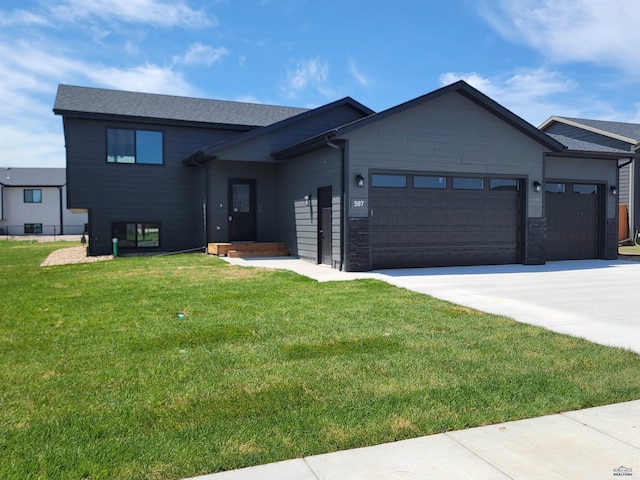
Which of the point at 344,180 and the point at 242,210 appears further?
the point at 242,210

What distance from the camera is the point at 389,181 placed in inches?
491

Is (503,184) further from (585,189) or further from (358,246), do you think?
(358,246)

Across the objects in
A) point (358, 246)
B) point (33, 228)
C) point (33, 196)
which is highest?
point (33, 196)

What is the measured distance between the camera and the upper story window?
17281 millimetres

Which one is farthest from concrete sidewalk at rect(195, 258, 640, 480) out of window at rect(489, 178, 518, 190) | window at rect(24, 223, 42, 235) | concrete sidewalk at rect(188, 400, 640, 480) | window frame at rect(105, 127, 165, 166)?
window at rect(24, 223, 42, 235)

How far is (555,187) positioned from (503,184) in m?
2.38

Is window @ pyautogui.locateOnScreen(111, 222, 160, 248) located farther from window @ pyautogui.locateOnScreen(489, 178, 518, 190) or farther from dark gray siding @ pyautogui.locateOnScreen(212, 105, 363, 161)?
window @ pyautogui.locateOnScreen(489, 178, 518, 190)

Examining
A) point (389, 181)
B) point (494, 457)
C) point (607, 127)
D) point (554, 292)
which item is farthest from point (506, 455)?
point (607, 127)

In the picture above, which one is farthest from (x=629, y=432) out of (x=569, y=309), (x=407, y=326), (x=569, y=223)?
(x=569, y=223)

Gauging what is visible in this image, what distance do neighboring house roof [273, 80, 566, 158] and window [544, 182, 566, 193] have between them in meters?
1.32

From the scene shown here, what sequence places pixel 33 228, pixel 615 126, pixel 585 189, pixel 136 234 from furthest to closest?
1. pixel 33 228
2. pixel 615 126
3. pixel 136 234
4. pixel 585 189

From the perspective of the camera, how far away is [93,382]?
397 cm

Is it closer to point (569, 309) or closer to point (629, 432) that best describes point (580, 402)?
point (629, 432)

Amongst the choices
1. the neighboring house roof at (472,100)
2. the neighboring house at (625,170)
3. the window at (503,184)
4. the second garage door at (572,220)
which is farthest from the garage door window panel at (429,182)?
the neighboring house at (625,170)
